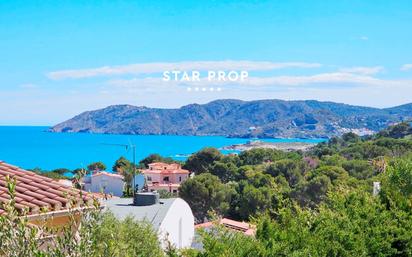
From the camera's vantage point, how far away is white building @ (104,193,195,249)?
14453 millimetres

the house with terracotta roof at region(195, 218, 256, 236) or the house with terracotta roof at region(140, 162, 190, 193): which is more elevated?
the house with terracotta roof at region(195, 218, 256, 236)

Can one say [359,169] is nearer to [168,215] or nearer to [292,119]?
[168,215]

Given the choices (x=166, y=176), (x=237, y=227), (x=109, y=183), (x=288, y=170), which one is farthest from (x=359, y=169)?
(x=237, y=227)

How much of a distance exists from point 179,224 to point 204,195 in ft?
56.6

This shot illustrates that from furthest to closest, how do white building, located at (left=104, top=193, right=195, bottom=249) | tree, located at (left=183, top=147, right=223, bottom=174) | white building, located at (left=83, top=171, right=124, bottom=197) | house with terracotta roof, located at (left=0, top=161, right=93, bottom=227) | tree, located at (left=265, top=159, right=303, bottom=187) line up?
1. tree, located at (left=183, top=147, right=223, bottom=174)
2. white building, located at (left=83, top=171, right=124, bottom=197)
3. tree, located at (left=265, top=159, right=303, bottom=187)
4. white building, located at (left=104, top=193, right=195, bottom=249)
5. house with terracotta roof, located at (left=0, top=161, right=93, bottom=227)

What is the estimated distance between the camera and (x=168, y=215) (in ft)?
48.8

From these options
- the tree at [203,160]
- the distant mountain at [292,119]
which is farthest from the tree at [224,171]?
the distant mountain at [292,119]

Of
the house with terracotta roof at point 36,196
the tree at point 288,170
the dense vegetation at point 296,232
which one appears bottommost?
the tree at point 288,170

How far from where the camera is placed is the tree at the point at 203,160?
169 ft

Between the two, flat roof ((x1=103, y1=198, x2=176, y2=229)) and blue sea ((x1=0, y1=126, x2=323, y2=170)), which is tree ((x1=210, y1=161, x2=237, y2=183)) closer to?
flat roof ((x1=103, y1=198, x2=176, y2=229))

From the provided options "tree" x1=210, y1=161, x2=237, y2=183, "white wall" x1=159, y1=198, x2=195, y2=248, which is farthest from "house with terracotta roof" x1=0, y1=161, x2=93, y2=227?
"tree" x1=210, y1=161, x2=237, y2=183

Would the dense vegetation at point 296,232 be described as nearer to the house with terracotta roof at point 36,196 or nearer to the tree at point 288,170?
the house with terracotta roof at point 36,196

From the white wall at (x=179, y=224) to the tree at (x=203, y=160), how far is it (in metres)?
33.5

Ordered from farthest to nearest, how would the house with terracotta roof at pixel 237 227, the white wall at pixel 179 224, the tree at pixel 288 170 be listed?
1. the tree at pixel 288 170
2. the white wall at pixel 179 224
3. the house with terracotta roof at pixel 237 227
